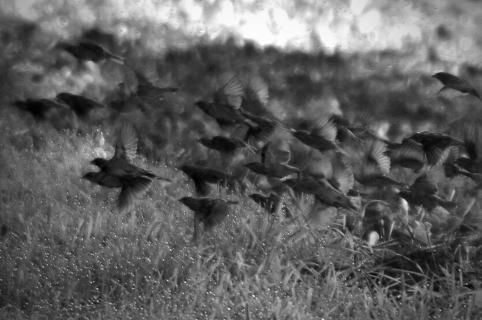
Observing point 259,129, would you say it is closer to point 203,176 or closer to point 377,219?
point 203,176

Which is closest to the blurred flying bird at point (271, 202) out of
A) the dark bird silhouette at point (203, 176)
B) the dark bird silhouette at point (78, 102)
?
the dark bird silhouette at point (203, 176)

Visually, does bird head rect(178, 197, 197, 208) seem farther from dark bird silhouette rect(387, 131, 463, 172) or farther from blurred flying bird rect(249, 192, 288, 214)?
dark bird silhouette rect(387, 131, 463, 172)

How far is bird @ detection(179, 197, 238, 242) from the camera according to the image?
91.1 inches

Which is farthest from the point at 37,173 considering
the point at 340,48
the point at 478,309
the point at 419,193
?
the point at 478,309

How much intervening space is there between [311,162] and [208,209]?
0.36m

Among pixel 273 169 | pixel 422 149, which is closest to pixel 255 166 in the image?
pixel 273 169

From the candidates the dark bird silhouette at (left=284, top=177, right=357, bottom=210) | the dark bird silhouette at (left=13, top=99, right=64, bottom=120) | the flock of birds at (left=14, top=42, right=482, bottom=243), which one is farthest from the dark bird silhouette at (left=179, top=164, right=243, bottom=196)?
the dark bird silhouette at (left=13, top=99, right=64, bottom=120)

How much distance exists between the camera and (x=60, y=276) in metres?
2.39

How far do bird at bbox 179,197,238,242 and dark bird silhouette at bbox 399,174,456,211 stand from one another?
61 cm

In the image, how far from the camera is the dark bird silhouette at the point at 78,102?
2.71 m

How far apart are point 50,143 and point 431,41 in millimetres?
1644

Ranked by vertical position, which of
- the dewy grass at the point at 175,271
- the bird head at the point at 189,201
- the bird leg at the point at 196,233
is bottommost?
the dewy grass at the point at 175,271

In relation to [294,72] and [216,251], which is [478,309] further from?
[294,72]

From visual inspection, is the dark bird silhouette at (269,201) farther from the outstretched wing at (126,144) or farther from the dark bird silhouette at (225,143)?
the outstretched wing at (126,144)
